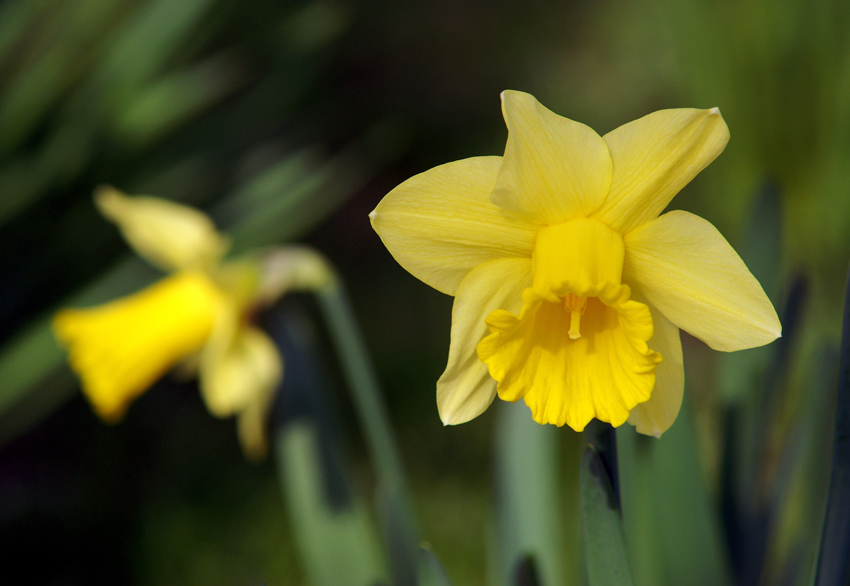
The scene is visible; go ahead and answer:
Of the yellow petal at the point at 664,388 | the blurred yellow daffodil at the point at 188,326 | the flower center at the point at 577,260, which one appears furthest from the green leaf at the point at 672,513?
the blurred yellow daffodil at the point at 188,326

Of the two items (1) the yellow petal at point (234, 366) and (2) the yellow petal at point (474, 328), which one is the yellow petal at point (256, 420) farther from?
(2) the yellow petal at point (474, 328)

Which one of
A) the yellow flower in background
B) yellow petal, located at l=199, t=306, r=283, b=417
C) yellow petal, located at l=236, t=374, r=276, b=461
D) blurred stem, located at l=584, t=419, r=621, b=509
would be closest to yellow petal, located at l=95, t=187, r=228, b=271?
the yellow flower in background

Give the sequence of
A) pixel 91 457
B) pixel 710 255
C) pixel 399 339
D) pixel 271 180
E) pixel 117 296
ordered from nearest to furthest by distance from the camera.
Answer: pixel 710 255 < pixel 117 296 < pixel 271 180 < pixel 91 457 < pixel 399 339

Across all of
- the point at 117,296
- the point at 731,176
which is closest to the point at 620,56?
the point at 731,176

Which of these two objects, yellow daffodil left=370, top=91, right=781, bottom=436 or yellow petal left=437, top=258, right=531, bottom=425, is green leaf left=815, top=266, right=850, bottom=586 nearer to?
yellow daffodil left=370, top=91, right=781, bottom=436

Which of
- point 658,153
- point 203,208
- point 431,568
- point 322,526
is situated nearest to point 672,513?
point 431,568

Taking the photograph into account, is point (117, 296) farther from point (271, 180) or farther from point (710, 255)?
point (710, 255)
